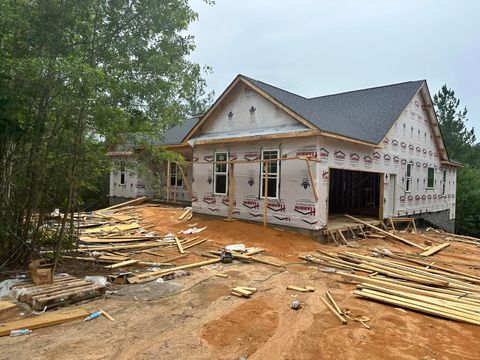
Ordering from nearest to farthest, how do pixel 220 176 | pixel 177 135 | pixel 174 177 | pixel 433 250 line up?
pixel 433 250 → pixel 220 176 → pixel 174 177 → pixel 177 135

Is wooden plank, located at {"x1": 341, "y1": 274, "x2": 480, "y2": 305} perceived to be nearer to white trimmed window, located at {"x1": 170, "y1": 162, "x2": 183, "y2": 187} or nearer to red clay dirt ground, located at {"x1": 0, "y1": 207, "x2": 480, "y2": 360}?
red clay dirt ground, located at {"x1": 0, "y1": 207, "x2": 480, "y2": 360}

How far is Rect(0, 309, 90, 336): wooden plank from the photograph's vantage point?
4.28m

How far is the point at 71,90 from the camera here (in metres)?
5.74

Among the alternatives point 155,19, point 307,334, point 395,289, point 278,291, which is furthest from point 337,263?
point 155,19

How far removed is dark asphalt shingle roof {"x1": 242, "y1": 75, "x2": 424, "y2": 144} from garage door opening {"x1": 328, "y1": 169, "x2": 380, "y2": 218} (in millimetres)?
3542

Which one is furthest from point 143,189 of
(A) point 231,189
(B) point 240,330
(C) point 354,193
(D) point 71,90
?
(B) point 240,330

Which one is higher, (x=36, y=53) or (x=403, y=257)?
(x=36, y=53)

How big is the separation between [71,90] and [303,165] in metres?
7.68

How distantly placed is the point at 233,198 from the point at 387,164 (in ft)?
24.1

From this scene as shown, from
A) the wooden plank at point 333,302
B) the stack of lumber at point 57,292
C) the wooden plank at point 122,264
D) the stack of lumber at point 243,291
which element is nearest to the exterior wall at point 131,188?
the wooden plank at point 122,264

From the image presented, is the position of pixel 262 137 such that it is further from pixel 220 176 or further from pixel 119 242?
pixel 119 242

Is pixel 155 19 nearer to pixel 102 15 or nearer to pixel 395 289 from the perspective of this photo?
pixel 102 15

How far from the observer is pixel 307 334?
170 inches

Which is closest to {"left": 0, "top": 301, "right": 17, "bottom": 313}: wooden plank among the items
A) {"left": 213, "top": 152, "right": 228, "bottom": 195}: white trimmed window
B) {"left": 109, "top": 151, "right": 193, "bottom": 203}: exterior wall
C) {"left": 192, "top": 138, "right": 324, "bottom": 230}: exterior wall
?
{"left": 192, "top": 138, "right": 324, "bottom": 230}: exterior wall
